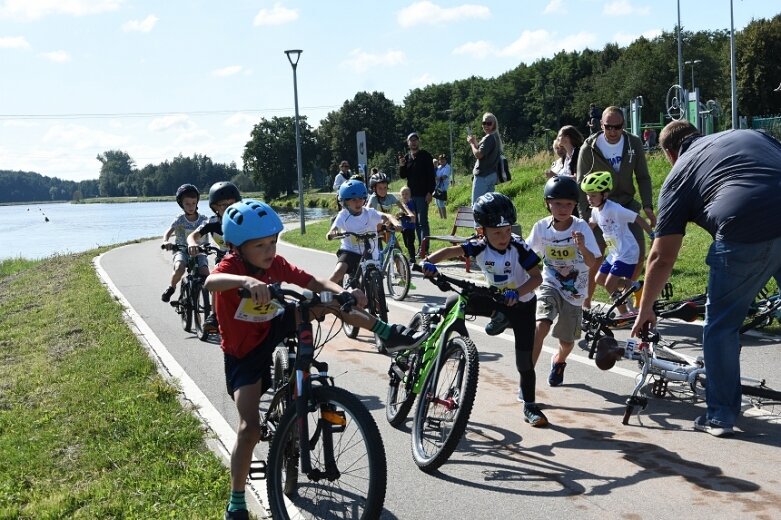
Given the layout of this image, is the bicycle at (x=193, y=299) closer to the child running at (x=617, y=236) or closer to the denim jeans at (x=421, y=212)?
the child running at (x=617, y=236)

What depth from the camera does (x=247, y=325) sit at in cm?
433

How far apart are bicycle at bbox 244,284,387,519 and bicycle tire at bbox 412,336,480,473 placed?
957mm

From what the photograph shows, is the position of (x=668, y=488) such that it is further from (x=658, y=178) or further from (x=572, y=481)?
(x=658, y=178)

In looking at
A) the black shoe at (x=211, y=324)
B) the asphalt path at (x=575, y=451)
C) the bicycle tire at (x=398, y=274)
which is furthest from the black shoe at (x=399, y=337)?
the bicycle tire at (x=398, y=274)

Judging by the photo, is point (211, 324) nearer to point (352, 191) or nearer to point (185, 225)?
point (185, 225)

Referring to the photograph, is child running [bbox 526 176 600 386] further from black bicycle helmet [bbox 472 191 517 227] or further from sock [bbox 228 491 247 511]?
sock [bbox 228 491 247 511]

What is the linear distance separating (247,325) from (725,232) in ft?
9.78

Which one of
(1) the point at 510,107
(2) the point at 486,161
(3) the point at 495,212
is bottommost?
(3) the point at 495,212

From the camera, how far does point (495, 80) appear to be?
117 meters

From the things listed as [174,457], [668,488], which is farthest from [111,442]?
[668,488]

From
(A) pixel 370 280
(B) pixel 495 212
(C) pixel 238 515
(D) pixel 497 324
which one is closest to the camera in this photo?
(C) pixel 238 515

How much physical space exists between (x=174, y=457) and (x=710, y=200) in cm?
386

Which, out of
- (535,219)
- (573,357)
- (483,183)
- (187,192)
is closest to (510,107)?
(535,219)

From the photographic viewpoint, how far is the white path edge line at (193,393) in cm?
553
